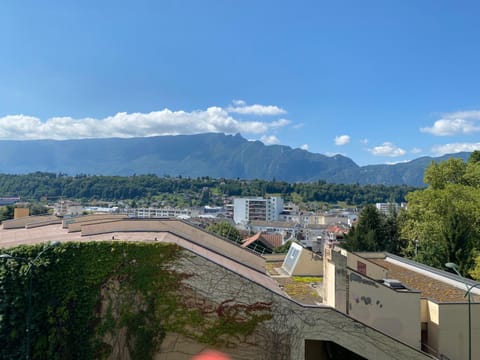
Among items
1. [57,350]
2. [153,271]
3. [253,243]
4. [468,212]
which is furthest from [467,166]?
[57,350]

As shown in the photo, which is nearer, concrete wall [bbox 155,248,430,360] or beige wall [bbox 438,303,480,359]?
concrete wall [bbox 155,248,430,360]

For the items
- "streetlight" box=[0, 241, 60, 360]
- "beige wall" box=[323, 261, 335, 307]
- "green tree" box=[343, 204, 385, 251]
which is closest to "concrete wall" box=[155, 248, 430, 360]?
"beige wall" box=[323, 261, 335, 307]

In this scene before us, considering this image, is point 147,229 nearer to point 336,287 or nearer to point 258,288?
point 258,288

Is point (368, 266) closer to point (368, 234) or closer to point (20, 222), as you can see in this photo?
point (368, 234)

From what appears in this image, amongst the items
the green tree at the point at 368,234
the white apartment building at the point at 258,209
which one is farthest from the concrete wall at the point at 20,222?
the white apartment building at the point at 258,209

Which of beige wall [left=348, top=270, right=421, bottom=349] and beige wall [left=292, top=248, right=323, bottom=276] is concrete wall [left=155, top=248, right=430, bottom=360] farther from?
beige wall [left=292, top=248, right=323, bottom=276]

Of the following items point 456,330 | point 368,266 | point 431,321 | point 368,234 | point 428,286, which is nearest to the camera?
point 456,330

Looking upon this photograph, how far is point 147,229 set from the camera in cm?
1877

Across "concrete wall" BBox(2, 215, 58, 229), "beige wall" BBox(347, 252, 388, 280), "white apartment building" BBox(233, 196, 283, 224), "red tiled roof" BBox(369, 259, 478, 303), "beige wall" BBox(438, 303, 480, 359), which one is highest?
"concrete wall" BBox(2, 215, 58, 229)

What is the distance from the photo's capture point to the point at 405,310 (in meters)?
16.9

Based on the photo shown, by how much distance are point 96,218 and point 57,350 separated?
1480cm

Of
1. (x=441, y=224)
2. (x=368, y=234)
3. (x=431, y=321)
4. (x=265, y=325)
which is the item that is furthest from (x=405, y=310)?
(x=368, y=234)

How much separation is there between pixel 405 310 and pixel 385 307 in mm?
976

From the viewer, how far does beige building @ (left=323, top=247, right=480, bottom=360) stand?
1609 centimetres
